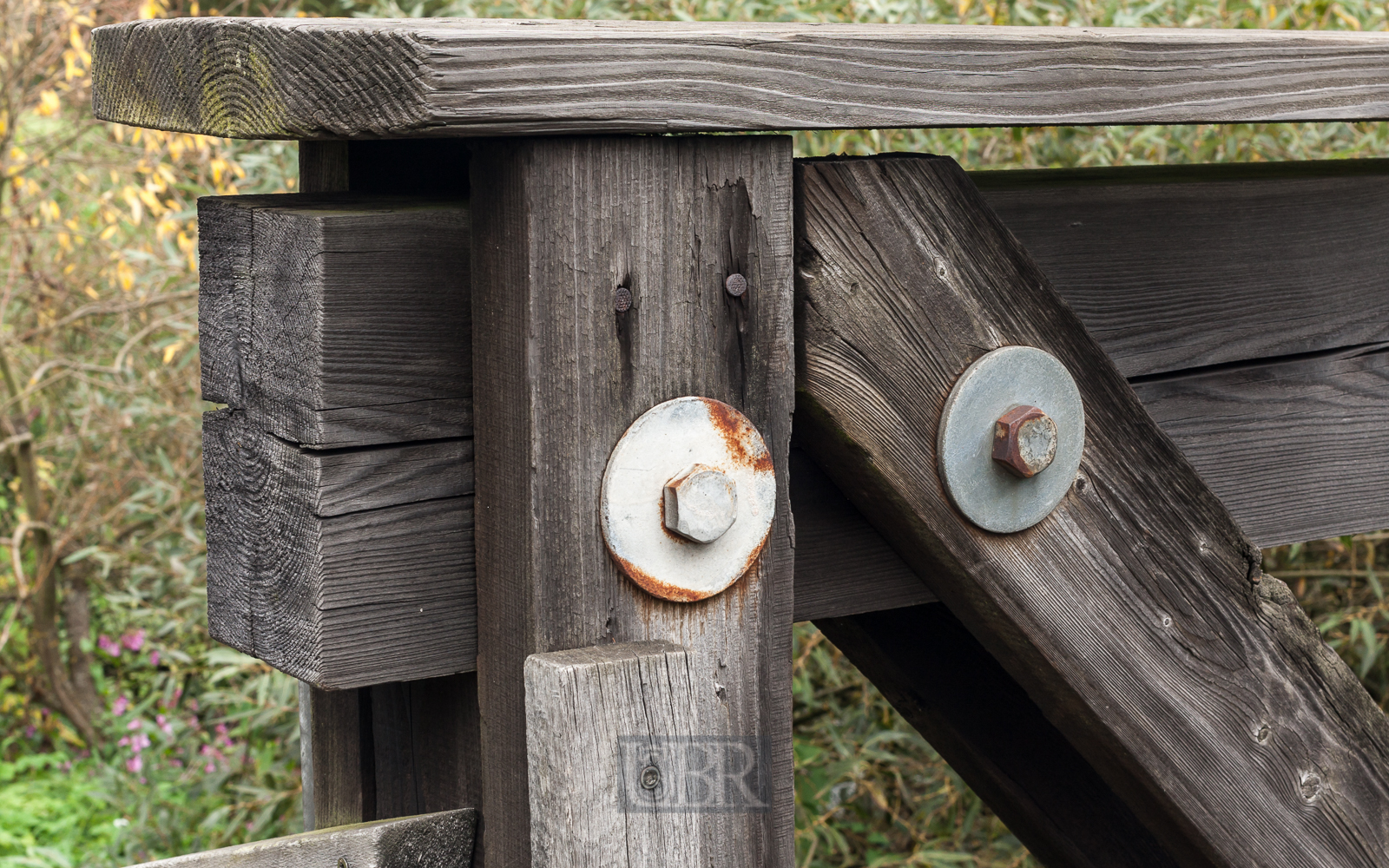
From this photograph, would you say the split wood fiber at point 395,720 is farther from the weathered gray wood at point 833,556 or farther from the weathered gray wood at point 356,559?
the weathered gray wood at point 833,556

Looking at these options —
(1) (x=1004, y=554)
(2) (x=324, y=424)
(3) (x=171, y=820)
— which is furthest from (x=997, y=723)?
(3) (x=171, y=820)

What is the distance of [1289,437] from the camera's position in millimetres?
1421

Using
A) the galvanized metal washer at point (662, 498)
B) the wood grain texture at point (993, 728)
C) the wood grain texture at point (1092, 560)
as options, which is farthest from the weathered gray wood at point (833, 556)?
the wood grain texture at point (993, 728)

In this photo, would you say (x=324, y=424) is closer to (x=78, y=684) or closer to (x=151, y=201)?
(x=151, y=201)

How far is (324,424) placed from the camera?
935mm

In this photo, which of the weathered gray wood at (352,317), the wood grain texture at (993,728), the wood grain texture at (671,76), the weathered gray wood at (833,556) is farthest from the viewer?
the wood grain texture at (993,728)

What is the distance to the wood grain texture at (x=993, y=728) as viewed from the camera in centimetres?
149

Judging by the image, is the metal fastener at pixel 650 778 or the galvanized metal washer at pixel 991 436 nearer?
the metal fastener at pixel 650 778

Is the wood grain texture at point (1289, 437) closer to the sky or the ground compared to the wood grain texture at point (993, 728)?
closer to the sky

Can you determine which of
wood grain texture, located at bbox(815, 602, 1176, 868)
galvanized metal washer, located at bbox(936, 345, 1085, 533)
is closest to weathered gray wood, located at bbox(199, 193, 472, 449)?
galvanized metal washer, located at bbox(936, 345, 1085, 533)

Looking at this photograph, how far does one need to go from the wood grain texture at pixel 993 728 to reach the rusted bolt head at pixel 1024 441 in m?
0.42

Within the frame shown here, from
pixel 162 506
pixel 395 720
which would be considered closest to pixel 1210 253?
pixel 395 720

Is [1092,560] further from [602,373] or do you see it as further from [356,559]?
[356,559]

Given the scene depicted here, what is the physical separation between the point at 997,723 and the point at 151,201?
11.4 feet
